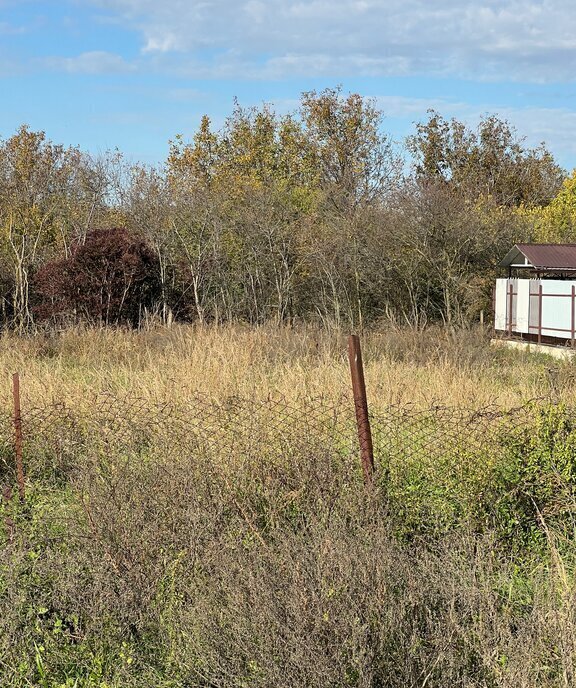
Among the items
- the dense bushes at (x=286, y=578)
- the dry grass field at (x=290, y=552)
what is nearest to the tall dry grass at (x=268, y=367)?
the dry grass field at (x=290, y=552)

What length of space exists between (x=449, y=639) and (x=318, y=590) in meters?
0.60

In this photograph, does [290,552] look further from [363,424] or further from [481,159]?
[481,159]

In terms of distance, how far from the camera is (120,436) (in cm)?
647

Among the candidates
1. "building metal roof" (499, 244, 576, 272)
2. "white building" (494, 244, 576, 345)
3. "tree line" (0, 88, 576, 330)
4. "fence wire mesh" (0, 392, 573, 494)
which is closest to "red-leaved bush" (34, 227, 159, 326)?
"tree line" (0, 88, 576, 330)

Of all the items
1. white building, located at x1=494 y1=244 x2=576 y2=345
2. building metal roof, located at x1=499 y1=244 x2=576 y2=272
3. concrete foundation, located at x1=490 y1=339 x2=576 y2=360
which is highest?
building metal roof, located at x1=499 y1=244 x2=576 y2=272

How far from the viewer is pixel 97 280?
18.9 meters

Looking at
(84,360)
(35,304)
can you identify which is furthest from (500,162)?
(84,360)

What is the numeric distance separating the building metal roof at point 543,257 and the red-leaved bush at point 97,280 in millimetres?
9037

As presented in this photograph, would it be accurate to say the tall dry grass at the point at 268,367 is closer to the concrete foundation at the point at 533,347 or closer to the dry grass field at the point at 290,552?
the dry grass field at the point at 290,552

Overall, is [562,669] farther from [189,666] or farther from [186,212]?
[186,212]

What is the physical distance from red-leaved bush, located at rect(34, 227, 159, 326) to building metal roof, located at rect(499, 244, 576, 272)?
9037mm

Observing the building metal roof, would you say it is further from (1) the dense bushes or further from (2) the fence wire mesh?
(1) the dense bushes

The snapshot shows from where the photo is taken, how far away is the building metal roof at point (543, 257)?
64.2 feet

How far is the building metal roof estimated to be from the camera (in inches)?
771
